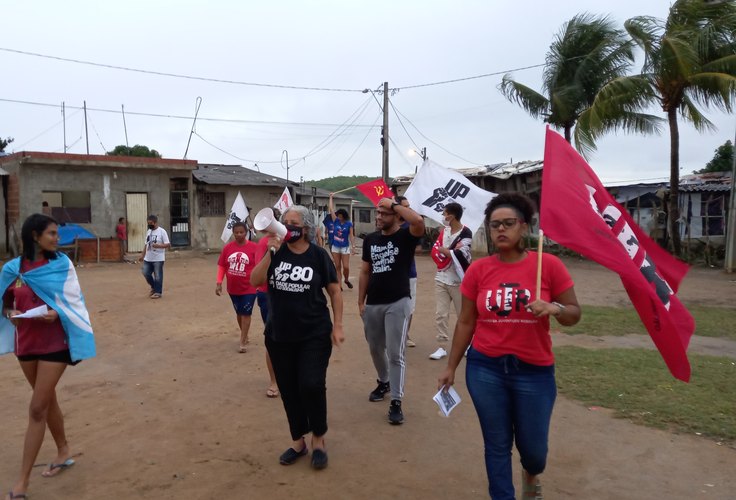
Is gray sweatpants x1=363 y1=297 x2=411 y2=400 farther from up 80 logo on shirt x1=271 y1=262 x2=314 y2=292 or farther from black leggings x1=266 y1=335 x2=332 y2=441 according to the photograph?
up 80 logo on shirt x1=271 y1=262 x2=314 y2=292

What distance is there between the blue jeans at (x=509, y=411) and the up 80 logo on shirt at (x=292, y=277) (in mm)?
1471

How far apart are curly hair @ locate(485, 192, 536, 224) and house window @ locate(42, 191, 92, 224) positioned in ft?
68.3

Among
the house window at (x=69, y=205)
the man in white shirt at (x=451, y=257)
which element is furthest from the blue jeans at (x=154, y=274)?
the house window at (x=69, y=205)

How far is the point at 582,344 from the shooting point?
8.18m

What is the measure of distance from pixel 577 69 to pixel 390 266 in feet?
64.5

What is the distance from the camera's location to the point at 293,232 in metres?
4.16

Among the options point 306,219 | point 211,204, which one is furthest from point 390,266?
point 211,204

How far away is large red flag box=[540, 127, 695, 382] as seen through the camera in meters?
3.20

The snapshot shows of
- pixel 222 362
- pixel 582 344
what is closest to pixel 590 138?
pixel 582 344

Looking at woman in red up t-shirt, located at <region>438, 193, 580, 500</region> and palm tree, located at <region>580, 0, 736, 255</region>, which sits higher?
palm tree, located at <region>580, 0, 736, 255</region>

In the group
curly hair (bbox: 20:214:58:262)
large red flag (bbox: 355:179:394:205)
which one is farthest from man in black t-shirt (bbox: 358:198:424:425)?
large red flag (bbox: 355:179:394:205)

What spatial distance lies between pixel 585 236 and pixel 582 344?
5.40 metres

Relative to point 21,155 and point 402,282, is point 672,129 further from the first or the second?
point 21,155

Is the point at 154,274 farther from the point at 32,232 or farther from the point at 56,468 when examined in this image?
the point at 32,232
